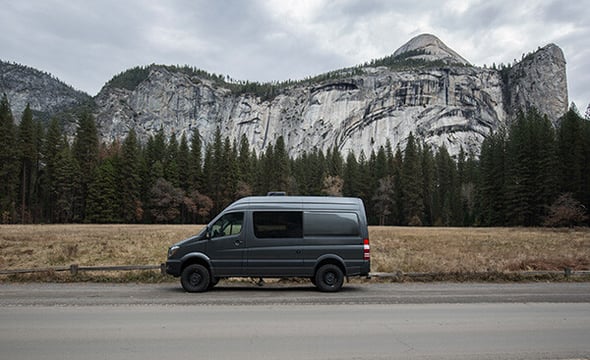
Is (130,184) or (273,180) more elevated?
(273,180)

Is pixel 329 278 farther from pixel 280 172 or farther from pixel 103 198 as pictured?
pixel 280 172

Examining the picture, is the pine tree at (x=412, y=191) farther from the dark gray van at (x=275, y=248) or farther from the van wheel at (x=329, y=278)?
the van wheel at (x=329, y=278)

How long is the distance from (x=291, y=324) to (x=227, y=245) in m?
4.79

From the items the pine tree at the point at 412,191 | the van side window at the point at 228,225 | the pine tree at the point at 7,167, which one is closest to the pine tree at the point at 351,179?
the pine tree at the point at 412,191

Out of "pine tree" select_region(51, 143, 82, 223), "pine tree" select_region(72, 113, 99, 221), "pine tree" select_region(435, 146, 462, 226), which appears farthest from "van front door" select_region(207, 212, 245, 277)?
"pine tree" select_region(435, 146, 462, 226)

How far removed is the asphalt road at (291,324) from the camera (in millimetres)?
6410

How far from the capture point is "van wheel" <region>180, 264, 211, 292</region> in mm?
11969

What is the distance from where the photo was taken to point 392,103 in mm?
160625

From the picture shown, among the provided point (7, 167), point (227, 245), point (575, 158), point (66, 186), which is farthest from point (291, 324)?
point (66, 186)

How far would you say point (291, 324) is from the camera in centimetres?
805

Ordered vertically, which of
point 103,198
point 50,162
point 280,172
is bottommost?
point 103,198

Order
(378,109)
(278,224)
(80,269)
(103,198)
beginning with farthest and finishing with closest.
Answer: (378,109)
(103,198)
(80,269)
(278,224)

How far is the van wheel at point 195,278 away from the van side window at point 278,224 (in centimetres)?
195

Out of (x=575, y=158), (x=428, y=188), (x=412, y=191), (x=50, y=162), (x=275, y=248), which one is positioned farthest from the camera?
(x=428, y=188)
